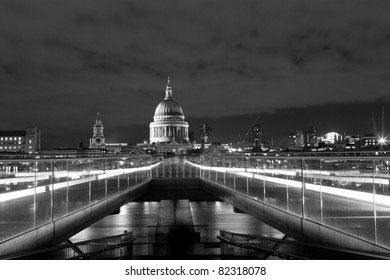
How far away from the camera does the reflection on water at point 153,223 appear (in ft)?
99.7

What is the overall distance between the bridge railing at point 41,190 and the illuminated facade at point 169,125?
16161 centimetres

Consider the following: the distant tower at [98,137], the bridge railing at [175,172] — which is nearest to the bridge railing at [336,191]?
the bridge railing at [175,172]

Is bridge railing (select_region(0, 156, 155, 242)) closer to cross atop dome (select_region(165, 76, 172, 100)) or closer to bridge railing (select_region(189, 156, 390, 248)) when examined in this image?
bridge railing (select_region(189, 156, 390, 248))

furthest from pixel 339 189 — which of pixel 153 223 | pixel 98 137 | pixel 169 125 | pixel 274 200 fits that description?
pixel 98 137

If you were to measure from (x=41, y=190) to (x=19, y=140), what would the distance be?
18435 centimetres

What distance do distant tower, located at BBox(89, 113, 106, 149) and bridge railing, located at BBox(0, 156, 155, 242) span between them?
7002 inches

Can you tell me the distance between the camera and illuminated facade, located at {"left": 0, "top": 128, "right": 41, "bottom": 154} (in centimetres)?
17725

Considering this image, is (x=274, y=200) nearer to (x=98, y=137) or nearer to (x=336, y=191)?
(x=336, y=191)

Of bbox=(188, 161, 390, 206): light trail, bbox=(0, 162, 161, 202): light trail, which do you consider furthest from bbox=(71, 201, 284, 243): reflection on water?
bbox=(188, 161, 390, 206): light trail

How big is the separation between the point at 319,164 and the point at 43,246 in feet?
17.0

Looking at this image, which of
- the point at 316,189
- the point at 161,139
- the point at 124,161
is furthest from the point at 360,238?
the point at 161,139

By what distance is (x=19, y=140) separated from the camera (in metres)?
178

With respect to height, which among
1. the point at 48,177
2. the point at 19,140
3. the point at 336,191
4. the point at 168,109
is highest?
the point at 168,109

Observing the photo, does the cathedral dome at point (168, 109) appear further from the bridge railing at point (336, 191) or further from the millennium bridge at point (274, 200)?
the bridge railing at point (336, 191)
